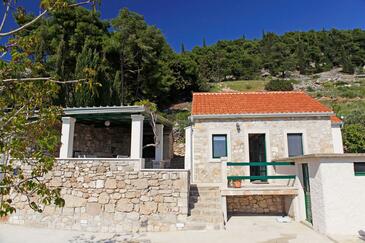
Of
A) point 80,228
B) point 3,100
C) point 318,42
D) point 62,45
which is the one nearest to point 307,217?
point 80,228

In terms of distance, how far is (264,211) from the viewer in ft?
34.7

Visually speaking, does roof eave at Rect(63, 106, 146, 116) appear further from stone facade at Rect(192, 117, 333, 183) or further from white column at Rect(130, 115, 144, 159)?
stone facade at Rect(192, 117, 333, 183)

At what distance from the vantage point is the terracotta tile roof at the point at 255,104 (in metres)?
12.0

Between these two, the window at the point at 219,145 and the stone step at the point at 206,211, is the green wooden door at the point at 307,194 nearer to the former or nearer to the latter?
the stone step at the point at 206,211

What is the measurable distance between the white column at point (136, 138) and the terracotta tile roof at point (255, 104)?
3131 mm

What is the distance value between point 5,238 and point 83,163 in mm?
3127

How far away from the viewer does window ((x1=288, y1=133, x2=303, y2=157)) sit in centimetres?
1160

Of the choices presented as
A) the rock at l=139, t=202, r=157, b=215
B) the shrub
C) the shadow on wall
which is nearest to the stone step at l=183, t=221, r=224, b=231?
the rock at l=139, t=202, r=157, b=215

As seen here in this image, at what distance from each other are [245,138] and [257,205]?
121 inches

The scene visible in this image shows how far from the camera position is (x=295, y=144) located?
11680 millimetres

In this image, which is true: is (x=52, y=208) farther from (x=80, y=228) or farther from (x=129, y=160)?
(x=129, y=160)

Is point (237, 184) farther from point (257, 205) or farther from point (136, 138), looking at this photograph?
point (136, 138)

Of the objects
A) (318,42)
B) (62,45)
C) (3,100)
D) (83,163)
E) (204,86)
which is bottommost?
(83,163)

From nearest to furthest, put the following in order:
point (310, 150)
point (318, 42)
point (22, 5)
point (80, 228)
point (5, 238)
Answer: point (22, 5) < point (5, 238) < point (80, 228) < point (310, 150) < point (318, 42)
